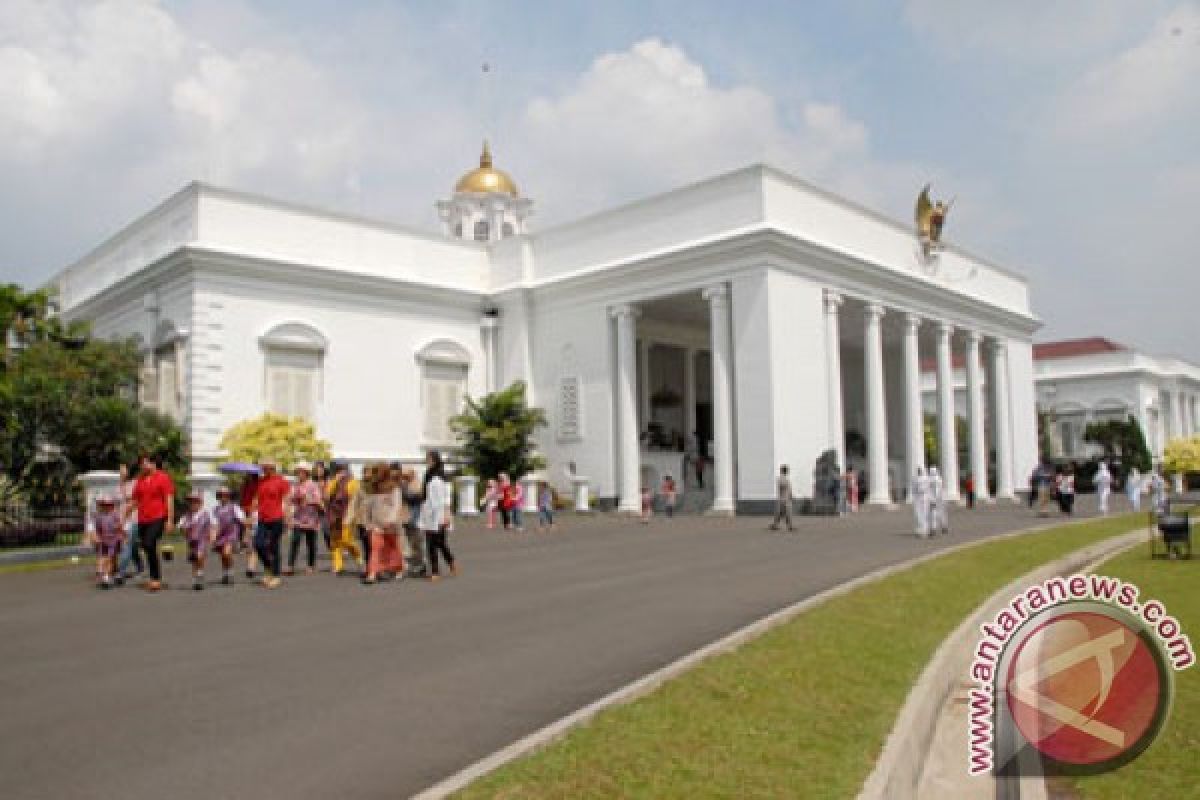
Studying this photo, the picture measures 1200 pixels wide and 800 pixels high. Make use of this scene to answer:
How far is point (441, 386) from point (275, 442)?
27.3 feet

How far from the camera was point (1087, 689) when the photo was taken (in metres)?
5.37

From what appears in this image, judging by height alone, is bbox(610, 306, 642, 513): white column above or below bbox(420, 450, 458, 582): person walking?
above

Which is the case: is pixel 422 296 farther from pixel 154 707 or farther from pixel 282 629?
pixel 154 707

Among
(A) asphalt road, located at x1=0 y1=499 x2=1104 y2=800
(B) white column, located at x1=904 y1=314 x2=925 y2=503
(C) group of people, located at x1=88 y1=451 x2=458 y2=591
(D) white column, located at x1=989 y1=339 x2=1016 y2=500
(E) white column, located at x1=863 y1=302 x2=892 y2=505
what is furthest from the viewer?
(D) white column, located at x1=989 y1=339 x2=1016 y2=500

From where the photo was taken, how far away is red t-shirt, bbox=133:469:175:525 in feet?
40.6

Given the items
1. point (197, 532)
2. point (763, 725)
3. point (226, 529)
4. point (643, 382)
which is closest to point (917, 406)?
point (643, 382)

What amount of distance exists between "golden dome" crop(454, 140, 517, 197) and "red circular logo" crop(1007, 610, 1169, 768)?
3809 cm

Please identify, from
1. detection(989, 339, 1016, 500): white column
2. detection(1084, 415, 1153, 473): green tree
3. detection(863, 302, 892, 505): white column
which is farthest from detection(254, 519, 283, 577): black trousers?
detection(1084, 415, 1153, 473): green tree

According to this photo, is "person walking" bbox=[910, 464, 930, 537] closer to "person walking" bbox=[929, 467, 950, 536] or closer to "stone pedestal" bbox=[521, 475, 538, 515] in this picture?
"person walking" bbox=[929, 467, 950, 536]

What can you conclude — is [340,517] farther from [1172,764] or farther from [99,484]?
[1172,764]

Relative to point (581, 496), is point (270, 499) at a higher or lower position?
higher

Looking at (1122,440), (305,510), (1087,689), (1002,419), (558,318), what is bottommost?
(1087,689)

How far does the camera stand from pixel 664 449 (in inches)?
1288

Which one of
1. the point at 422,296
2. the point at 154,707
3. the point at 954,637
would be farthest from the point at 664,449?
the point at 154,707
